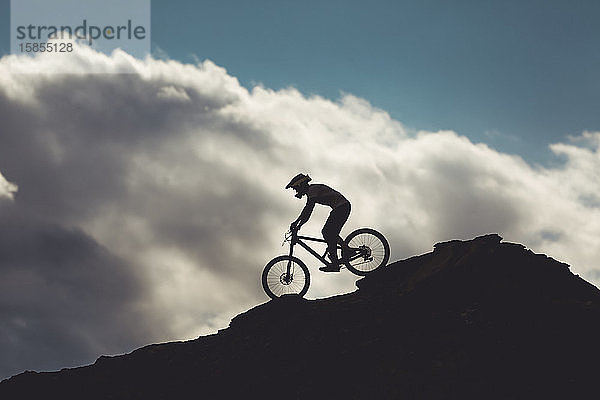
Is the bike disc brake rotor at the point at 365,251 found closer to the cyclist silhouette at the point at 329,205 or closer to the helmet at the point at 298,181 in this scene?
the cyclist silhouette at the point at 329,205

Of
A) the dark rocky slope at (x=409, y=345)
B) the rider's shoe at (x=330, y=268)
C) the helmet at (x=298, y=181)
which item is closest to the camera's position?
the dark rocky slope at (x=409, y=345)

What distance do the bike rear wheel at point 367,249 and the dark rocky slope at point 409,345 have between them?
1.41ft

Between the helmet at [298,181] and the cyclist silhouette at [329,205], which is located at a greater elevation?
the helmet at [298,181]

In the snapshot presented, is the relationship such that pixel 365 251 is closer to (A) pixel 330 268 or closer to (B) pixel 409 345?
(A) pixel 330 268

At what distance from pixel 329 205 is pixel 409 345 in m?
4.93

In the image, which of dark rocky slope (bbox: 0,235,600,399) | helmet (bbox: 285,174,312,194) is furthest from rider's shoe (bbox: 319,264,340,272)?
helmet (bbox: 285,174,312,194)

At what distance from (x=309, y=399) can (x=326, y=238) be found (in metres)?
4.99

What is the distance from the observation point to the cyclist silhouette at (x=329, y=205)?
62.2ft

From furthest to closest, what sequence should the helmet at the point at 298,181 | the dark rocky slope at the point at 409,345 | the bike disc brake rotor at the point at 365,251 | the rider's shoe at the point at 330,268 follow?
the bike disc brake rotor at the point at 365,251
the rider's shoe at the point at 330,268
the helmet at the point at 298,181
the dark rocky slope at the point at 409,345

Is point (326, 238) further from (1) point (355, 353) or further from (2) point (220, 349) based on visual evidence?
(2) point (220, 349)

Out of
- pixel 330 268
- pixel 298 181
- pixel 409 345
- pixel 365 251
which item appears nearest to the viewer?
pixel 409 345

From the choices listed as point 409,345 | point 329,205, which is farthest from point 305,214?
point 409,345

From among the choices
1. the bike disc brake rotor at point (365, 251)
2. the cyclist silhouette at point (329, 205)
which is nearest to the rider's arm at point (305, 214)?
the cyclist silhouette at point (329, 205)

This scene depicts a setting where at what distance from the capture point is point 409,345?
17.3 meters
